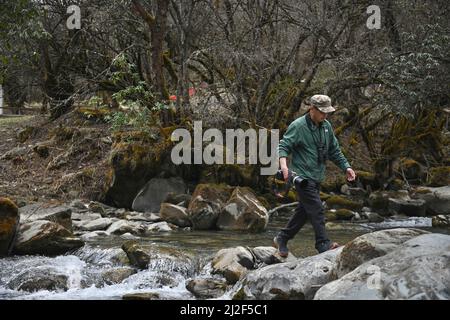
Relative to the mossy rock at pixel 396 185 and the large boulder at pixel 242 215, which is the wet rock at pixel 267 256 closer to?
the large boulder at pixel 242 215

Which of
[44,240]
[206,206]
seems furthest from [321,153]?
[206,206]

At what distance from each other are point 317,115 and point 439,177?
914cm

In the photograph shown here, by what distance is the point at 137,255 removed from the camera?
759 cm

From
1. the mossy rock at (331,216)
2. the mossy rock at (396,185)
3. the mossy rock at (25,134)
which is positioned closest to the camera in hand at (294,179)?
the mossy rock at (331,216)

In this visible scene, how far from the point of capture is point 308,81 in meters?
13.7

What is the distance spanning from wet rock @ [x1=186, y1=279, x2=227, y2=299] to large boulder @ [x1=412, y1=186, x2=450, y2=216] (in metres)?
7.20

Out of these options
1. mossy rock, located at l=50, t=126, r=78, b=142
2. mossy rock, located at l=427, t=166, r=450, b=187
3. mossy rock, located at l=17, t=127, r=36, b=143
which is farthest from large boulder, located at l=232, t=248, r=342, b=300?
mossy rock, located at l=17, t=127, r=36, b=143

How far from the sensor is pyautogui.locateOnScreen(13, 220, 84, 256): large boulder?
26.8ft

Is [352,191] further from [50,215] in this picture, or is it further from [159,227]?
[50,215]

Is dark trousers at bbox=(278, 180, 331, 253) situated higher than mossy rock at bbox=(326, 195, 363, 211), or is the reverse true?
dark trousers at bbox=(278, 180, 331, 253)

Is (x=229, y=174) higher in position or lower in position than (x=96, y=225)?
higher

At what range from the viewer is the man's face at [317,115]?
243 inches

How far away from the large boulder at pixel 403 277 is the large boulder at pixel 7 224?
15.3 feet

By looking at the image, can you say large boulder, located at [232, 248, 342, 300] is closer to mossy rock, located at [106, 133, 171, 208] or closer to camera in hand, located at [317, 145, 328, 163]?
camera in hand, located at [317, 145, 328, 163]
